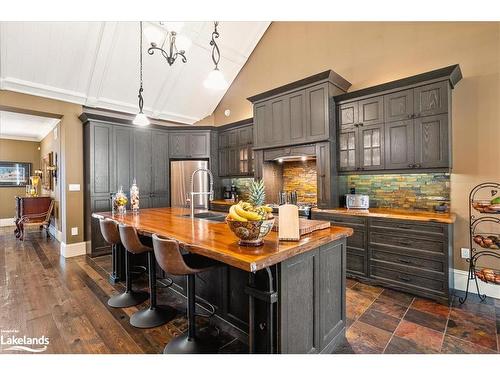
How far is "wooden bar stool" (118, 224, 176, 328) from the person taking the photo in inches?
88.0

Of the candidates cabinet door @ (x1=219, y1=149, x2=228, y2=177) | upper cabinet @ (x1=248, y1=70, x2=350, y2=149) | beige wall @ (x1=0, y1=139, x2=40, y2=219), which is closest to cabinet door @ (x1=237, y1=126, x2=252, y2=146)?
cabinet door @ (x1=219, y1=149, x2=228, y2=177)

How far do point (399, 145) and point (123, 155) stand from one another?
466cm

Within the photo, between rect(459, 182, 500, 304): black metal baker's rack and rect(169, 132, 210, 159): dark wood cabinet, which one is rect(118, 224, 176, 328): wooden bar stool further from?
rect(169, 132, 210, 159): dark wood cabinet

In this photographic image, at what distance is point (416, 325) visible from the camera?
2.23m

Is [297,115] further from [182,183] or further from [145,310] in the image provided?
[145,310]

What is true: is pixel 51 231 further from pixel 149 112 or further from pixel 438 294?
pixel 438 294

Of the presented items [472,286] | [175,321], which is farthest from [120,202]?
[472,286]

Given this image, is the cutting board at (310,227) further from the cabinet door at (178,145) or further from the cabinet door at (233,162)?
the cabinet door at (178,145)

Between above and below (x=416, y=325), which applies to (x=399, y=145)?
above

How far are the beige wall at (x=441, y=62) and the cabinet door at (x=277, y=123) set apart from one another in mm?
926

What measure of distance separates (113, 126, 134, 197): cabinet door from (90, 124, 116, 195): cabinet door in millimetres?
105

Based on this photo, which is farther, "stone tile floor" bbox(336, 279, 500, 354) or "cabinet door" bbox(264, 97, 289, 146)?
"cabinet door" bbox(264, 97, 289, 146)

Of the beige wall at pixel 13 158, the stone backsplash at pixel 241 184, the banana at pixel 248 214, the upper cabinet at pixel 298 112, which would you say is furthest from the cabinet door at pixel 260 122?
the beige wall at pixel 13 158
